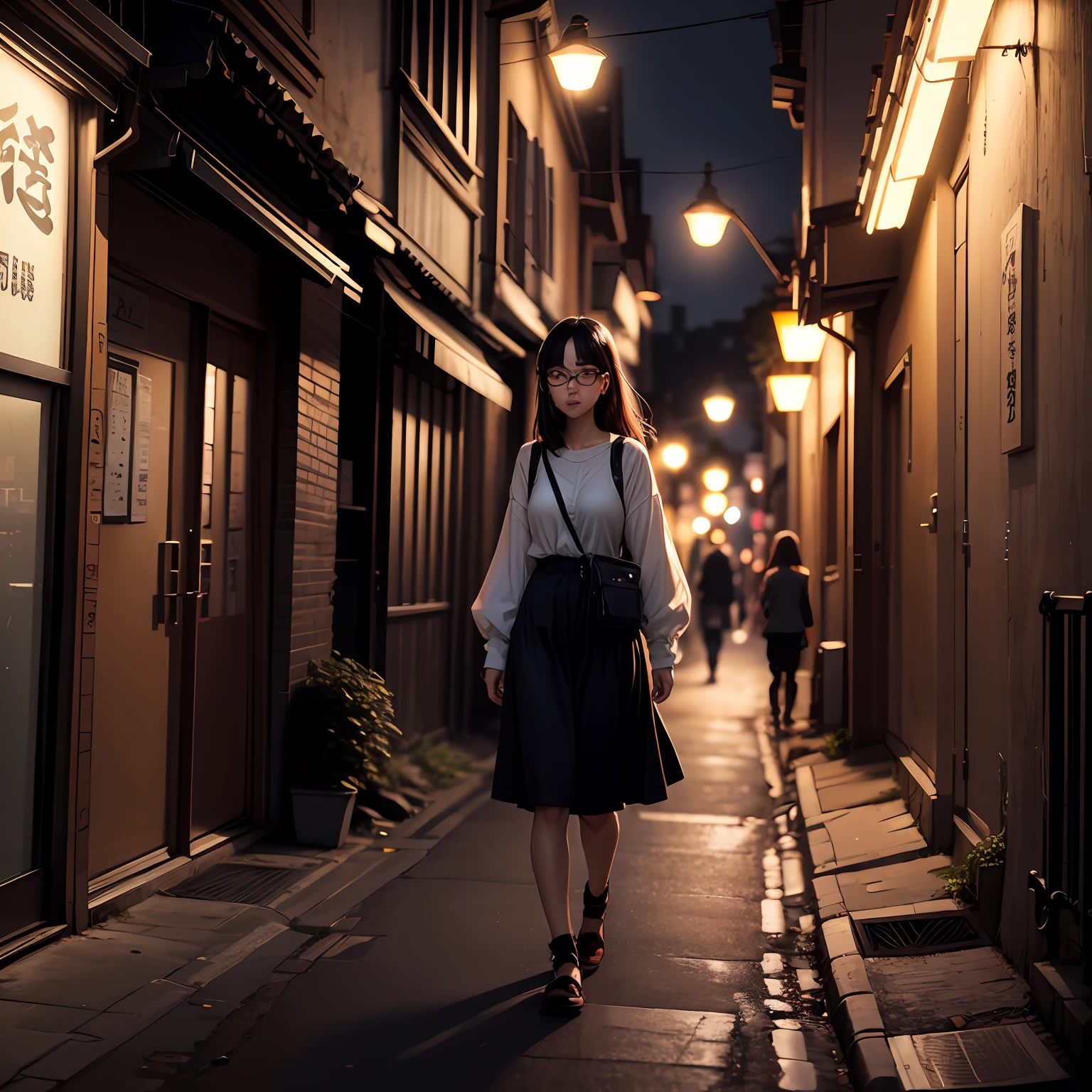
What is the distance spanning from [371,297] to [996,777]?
17.0 feet

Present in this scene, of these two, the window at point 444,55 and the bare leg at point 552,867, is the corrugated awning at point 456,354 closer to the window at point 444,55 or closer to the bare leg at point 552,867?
the window at point 444,55

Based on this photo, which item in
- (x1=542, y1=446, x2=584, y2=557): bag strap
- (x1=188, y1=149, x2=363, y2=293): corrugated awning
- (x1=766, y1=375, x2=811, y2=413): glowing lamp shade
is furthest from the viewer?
(x1=766, y1=375, x2=811, y2=413): glowing lamp shade

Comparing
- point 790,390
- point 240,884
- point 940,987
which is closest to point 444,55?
point 790,390

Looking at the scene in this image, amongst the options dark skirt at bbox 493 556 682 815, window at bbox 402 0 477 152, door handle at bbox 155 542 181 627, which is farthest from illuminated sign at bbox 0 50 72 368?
window at bbox 402 0 477 152

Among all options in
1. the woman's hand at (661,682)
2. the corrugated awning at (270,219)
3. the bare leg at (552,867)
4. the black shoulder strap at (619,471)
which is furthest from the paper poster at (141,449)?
the woman's hand at (661,682)

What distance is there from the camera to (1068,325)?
149 inches

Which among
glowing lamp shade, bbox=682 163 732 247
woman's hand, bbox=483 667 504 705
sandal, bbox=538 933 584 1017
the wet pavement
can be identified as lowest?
the wet pavement

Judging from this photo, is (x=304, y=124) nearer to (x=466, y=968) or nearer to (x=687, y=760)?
(x=466, y=968)

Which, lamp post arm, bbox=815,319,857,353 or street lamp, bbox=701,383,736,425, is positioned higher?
street lamp, bbox=701,383,736,425

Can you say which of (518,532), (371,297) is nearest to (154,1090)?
(518,532)

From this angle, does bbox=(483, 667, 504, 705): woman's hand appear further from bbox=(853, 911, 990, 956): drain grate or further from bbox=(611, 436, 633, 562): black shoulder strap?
bbox=(853, 911, 990, 956): drain grate

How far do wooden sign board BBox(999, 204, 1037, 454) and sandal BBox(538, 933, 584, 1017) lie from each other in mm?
2441

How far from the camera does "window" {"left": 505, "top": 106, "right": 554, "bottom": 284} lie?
43.0 ft

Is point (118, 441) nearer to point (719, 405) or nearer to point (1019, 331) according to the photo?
point (1019, 331)
